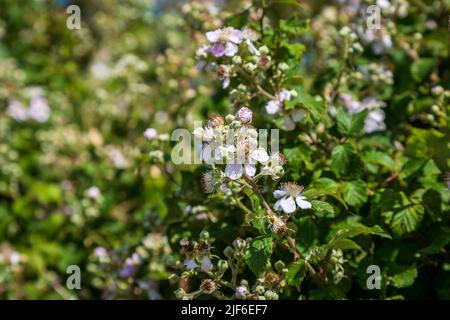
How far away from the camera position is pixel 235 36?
167 cm

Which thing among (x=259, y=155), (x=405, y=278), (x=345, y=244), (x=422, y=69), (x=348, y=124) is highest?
(x=422, y=69)

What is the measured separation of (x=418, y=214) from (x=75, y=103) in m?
2.50

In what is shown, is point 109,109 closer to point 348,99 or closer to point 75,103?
point 75,103

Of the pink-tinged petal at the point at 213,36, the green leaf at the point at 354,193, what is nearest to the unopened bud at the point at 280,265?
the green leaf at the point at 354,193

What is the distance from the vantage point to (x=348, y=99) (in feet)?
7.14

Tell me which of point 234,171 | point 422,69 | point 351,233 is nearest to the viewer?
point 234,171

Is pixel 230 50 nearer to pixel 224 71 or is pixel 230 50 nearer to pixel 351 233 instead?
pixel 224 71

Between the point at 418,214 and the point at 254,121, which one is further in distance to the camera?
the point at 254,121

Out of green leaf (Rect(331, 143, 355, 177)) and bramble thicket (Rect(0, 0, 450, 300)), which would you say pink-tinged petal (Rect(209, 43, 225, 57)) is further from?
green leaf (Rect(331, 143, 355, 177))

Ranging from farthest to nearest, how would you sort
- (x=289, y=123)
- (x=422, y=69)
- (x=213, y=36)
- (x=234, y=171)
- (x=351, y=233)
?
(x=422, y=69), (x=289, y=123), (x=213, y=36), (x=351, y=233), (x=234, y=171)

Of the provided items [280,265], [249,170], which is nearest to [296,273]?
[280,265]

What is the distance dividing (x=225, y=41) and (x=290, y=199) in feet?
1.68
